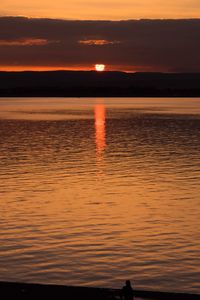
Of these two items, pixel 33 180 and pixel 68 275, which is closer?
pixel 68 275

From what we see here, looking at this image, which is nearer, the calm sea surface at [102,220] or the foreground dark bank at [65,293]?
the foreground dark bank at [65,293]

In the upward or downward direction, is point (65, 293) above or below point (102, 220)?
below

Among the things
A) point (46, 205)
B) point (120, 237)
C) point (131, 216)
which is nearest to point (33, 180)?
point (46, 205)

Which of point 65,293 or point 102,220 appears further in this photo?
point 102,220

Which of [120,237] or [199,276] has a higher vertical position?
[120,237]

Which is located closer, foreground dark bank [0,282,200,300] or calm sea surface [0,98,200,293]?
foreground dark bank [0,282,200,300]

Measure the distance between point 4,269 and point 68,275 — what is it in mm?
2879

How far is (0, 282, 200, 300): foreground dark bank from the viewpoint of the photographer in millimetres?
21891

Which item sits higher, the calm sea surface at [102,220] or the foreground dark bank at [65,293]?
the calm sea surface at [102,220]

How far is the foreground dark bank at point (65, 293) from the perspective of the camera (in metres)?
21.9

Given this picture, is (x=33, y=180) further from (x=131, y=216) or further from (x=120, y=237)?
(x=120, y=237)

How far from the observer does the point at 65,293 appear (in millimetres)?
22281

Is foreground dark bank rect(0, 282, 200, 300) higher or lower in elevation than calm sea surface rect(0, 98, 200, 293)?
lower

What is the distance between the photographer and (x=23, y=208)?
44188mm
